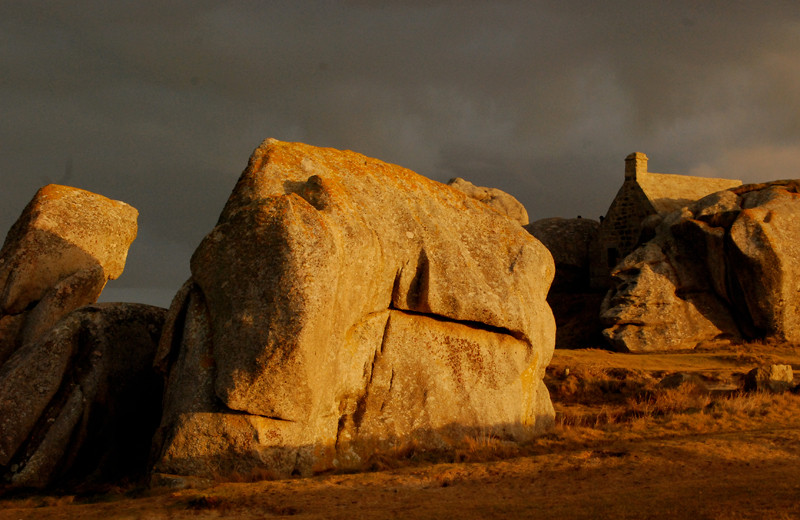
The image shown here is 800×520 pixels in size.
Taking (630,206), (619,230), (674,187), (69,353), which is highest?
(674,187)

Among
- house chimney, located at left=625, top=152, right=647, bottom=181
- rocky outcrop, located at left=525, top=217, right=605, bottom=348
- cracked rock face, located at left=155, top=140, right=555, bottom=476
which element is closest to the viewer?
cracked rock face, located at left=155, top=140, right=555, bottom=476

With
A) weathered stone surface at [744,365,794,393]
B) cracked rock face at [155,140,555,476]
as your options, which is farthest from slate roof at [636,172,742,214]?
cracked rock face at [155,140,555,476]

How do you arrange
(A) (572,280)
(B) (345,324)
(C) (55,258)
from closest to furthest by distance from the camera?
(B) (345,324) < (C) (55,258) < (A) (572,280)

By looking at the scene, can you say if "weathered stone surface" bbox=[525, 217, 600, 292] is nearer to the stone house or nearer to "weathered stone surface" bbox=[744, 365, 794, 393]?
the stone house

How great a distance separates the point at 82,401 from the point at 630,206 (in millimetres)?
26736

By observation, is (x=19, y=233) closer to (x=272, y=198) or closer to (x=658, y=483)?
(x=272, y=198)

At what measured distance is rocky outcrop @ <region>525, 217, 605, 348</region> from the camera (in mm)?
28844

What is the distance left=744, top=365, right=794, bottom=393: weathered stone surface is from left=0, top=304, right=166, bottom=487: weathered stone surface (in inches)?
442

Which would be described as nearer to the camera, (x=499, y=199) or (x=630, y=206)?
(x=630, y=206)

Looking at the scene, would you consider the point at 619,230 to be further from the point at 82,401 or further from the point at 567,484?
the point at 82,401

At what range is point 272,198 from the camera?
930 cm

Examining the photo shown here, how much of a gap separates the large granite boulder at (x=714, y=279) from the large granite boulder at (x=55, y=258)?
1652 cm

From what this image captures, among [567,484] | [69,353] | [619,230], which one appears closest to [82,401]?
[69,353]

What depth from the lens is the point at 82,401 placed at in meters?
10.3
